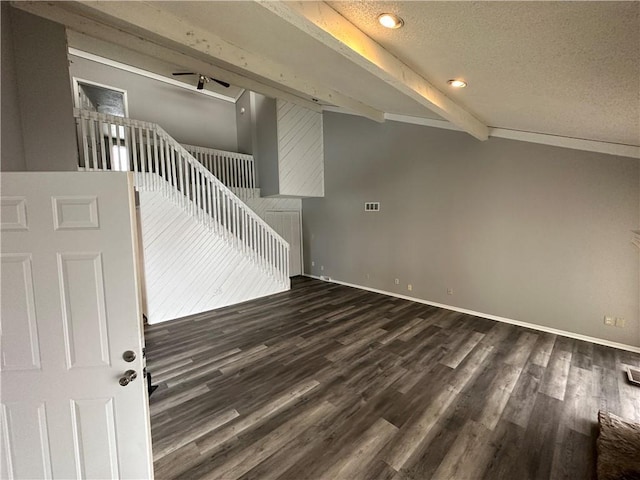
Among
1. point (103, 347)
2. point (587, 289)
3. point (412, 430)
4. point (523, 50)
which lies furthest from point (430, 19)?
point (587, 289)

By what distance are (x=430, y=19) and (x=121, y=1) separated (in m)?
2.52

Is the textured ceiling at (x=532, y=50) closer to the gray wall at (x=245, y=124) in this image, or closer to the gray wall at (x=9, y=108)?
the gray wall at (x=9, y=108)

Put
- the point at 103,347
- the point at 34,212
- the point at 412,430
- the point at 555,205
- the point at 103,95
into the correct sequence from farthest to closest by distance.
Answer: the point at 103,95
the point at 555,205
the point at 412,430
the point at 103,347
the point at 34,212

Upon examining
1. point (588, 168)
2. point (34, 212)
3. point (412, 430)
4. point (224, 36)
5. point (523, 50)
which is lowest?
point (412, 430)

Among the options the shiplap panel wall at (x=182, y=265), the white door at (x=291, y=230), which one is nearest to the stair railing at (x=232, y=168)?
the white door at (x=291, y=230)

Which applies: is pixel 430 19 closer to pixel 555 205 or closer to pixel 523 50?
pixel 523 50

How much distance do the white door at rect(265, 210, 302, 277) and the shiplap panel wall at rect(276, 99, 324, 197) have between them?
3.27 ft

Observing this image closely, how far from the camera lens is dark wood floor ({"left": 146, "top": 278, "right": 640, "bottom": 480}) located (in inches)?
74.0

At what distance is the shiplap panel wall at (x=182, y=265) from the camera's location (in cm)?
430

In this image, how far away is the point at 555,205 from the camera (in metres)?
3.74

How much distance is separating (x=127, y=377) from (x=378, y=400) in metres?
2.07

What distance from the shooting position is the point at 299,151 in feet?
21.2

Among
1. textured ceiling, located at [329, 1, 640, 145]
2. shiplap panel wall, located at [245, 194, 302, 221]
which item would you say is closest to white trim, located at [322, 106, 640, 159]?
textured ceiling, located at [329, 1, 640, 145]

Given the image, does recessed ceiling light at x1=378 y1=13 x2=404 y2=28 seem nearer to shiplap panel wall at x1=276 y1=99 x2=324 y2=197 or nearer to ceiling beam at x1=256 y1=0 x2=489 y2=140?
ceiling beam at x1=256 y1=0 x2=489 y2=140
